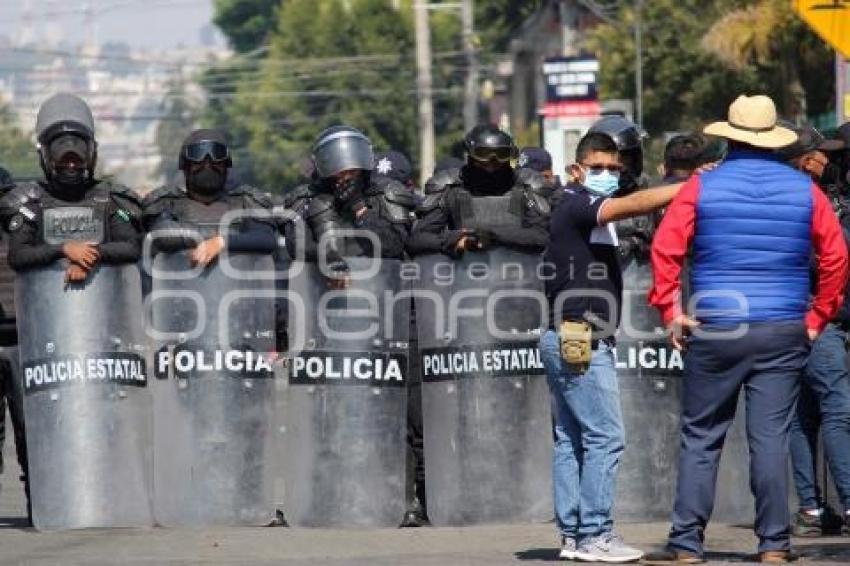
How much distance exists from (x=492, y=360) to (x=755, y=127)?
2274mm

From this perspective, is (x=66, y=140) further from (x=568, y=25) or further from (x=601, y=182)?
(x=568, y=25)

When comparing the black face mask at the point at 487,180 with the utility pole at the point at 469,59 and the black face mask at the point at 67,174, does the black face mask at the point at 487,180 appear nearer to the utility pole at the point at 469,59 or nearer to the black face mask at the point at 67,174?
the black face mask at the point at 67,174

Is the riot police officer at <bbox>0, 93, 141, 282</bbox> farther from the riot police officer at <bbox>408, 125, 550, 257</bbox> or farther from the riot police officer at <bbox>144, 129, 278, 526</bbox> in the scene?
the riot police officer at <bbox>408, 125, 550, 257</bbox>

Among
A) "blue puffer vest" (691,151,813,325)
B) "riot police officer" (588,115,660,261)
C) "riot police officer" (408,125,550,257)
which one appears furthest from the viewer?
"riot police officer" (408,125,550,257)

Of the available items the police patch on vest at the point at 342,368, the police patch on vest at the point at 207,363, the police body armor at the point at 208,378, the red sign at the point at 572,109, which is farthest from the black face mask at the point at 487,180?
the red sign at the point at 572,109

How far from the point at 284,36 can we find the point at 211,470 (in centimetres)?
8638

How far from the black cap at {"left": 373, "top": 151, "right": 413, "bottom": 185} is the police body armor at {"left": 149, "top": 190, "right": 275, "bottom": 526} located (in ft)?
9.10

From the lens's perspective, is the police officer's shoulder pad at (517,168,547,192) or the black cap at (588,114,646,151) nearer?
the black cap at (588,114,646,151)

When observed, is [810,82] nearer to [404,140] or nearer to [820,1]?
[820,1]

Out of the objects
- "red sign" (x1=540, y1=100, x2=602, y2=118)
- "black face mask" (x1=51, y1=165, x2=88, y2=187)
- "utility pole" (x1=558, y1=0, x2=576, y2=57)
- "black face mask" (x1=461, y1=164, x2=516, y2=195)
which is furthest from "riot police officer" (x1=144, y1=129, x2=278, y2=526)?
"utility pole" (x1=558, y1=0, x2=576, y2=57)

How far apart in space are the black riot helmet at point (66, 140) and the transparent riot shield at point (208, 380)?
0.59 meters

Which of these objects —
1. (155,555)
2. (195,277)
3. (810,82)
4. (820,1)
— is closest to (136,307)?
(195,277)

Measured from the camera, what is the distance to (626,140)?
32.4ft

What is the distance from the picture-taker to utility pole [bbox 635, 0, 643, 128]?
1543 inches
